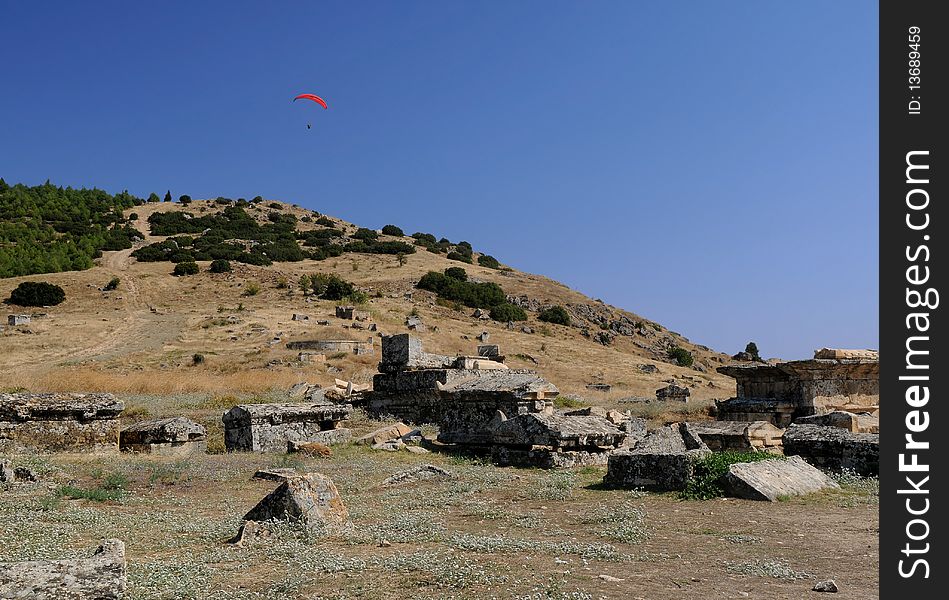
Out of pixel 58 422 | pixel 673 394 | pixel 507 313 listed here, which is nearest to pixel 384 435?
pixel 58 422

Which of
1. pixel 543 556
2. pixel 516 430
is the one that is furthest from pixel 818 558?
pixel 516 430

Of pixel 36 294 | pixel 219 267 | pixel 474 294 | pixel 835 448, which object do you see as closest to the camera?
pixel 835 448

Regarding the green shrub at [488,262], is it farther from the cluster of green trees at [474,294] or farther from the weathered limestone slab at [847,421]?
the weathered limestone slab at [847,421]

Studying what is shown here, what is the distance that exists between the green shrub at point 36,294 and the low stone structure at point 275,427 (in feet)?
133

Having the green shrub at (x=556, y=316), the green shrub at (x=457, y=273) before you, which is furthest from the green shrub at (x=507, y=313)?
the green shrub at (x=457, y=273)

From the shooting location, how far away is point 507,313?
53312mm

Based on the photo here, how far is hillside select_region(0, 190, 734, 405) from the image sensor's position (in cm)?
3069

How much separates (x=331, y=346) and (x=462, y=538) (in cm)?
2989

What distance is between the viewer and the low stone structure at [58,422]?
36.1 ft

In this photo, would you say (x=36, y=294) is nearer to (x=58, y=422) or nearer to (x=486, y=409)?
(x=58, y=422)

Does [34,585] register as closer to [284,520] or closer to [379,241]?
[284,520]

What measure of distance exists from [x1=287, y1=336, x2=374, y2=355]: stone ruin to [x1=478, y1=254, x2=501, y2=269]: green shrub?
41.1 meters

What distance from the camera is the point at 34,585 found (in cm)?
368

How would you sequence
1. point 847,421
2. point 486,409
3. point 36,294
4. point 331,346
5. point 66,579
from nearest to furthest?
point 66,579 < point 847,421 < point 486,409 < point 331,346 < point 36,294
